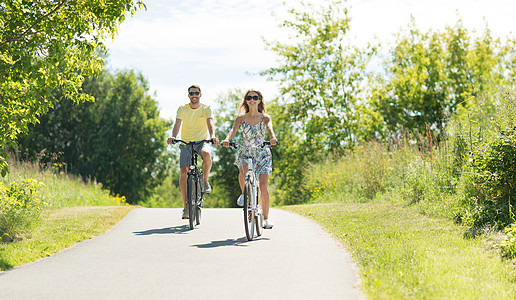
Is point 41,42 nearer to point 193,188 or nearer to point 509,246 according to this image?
point 193,188

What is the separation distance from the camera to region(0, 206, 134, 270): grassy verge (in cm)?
778

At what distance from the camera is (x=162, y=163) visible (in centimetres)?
4259

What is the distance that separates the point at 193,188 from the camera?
1052 centimetres

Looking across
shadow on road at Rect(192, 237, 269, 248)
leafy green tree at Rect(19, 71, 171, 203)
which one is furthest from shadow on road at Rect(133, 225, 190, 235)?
leafy green tree at Rect(19, 71, 171, 203)

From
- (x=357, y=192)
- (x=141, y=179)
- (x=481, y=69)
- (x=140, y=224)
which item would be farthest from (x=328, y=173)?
(x=141, y=179)

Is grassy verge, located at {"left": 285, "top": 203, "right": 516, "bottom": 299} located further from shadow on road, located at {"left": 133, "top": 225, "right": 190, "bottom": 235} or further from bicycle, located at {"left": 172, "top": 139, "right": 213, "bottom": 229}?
shadow on road, located at {"left": 133, "top": 225, "right": 190, "bottom": 235}

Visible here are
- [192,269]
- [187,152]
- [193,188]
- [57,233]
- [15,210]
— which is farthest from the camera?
[187,152]

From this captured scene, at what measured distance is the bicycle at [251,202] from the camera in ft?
29.0

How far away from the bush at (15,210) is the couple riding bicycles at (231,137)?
7.95 feet

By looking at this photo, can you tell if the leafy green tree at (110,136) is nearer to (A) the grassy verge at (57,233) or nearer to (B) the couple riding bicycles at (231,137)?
(A) the grassy verge at (57,233)

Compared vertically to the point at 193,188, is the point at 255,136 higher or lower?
higher

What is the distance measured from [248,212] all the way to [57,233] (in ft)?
10.7

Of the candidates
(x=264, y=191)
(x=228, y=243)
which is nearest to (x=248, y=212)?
(x=228, y=243)

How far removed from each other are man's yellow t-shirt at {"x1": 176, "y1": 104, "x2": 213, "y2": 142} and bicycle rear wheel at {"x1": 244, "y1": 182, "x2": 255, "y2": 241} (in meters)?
2.47
